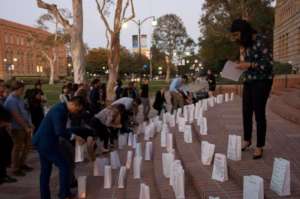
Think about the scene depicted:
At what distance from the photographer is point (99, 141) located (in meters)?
11.3

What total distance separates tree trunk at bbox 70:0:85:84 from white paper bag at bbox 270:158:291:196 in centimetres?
1569

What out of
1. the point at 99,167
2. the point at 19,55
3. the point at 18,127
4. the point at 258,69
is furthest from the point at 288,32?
the point at 19,55

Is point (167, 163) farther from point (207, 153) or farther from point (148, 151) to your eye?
point (148, 151)

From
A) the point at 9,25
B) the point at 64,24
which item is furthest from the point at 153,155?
the point at 9,25

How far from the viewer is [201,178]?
5.34 m

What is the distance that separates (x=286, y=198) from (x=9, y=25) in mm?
121515

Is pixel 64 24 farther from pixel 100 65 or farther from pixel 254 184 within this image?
pixel 100 65

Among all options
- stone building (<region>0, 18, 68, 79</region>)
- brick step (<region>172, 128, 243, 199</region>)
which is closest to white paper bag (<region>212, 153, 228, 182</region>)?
brick step (<region>172, 128, 243, 199</region>)

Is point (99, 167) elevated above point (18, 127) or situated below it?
below

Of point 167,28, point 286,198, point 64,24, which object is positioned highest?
point 167,28

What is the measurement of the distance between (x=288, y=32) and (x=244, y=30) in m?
42.1

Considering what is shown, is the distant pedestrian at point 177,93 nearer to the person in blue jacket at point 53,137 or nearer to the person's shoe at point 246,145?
the person's shoe at point 246,145

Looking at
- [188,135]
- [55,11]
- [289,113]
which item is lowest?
[188,135]

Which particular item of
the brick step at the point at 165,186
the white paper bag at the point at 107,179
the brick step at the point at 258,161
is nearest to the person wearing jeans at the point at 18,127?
the white paper bag at the point at 107,179
